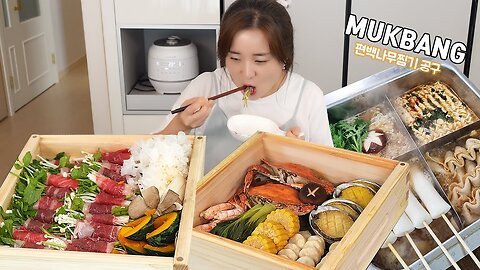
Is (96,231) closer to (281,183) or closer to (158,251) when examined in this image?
(158,251)

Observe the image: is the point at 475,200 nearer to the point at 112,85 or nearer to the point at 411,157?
the point at 411,157

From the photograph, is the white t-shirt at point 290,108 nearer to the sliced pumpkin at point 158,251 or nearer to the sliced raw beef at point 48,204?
the sliced raw beef at point 48,204

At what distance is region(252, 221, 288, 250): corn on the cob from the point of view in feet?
3.17

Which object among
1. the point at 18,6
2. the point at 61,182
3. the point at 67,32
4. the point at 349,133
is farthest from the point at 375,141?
the point at 67,32

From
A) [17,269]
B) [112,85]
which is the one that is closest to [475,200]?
[17,269]

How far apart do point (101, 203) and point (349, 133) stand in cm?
110

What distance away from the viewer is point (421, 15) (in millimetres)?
2146

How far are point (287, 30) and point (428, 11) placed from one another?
892 mm

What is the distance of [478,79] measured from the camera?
2.15 m

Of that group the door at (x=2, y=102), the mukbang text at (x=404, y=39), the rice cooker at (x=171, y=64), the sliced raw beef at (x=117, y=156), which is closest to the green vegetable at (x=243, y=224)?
the sliced raw beef at (x=117, y=156)

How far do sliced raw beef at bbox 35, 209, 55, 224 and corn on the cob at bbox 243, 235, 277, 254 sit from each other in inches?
13.1

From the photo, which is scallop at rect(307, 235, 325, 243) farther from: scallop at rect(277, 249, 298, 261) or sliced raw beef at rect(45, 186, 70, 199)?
sliced raw beef at rect(45, 186, 70, 199)

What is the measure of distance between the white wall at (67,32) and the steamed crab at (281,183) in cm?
453

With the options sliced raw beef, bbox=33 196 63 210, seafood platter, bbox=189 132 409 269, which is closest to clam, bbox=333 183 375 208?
seafood platter, bbox=189 132 409 269
